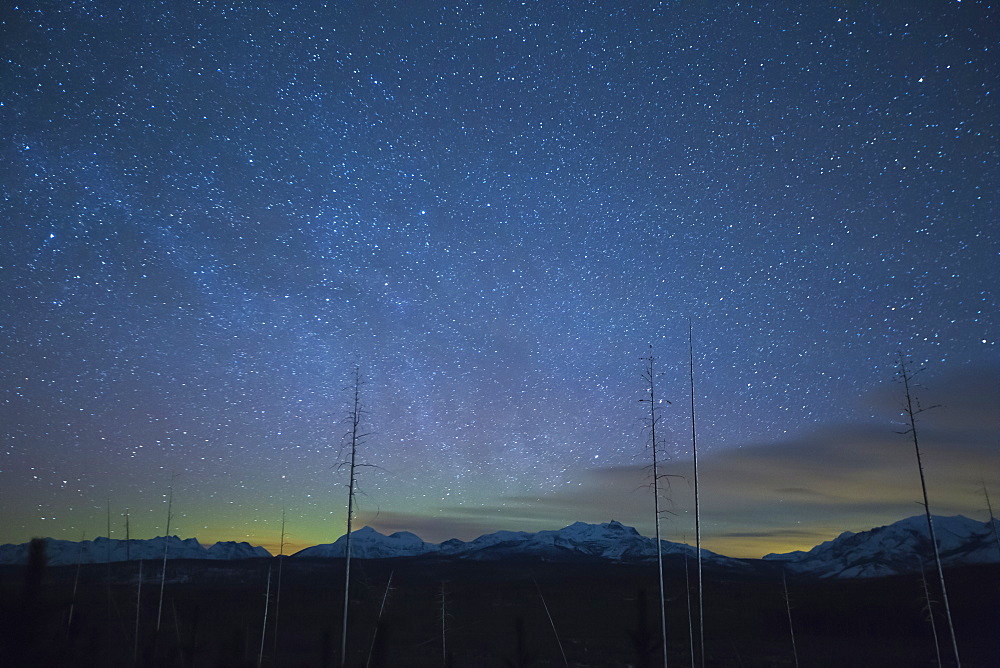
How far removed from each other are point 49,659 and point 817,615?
471ft

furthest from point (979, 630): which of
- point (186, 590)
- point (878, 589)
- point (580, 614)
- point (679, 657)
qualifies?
point (186, 590)

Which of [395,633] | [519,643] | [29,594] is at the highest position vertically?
[29,594]

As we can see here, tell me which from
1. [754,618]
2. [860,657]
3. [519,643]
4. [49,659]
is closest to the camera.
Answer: [49,659]

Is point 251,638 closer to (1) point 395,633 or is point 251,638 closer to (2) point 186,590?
(1) point 395,633

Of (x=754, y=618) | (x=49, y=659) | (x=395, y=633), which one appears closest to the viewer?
(x=49, y=659)

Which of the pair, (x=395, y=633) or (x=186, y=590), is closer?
(x=395, y=633)

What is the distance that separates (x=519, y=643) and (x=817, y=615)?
129122 mm

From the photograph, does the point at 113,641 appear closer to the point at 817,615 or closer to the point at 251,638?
the point at 251,638

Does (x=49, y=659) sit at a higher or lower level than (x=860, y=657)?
higher

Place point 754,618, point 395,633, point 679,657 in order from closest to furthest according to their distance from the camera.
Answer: point 679,657 < point 395,633 < point 754,618

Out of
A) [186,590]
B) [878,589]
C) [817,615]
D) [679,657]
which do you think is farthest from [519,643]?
[186,590]

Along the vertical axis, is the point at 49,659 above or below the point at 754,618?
above

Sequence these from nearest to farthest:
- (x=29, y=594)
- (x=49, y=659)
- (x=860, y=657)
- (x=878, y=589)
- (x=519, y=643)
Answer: (x=29, y=594)
(x=49, y=659)
(x=519, y=643)
(x=860, y=657)
(x=878, y=589)

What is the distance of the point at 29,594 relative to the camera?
62.6 feet
